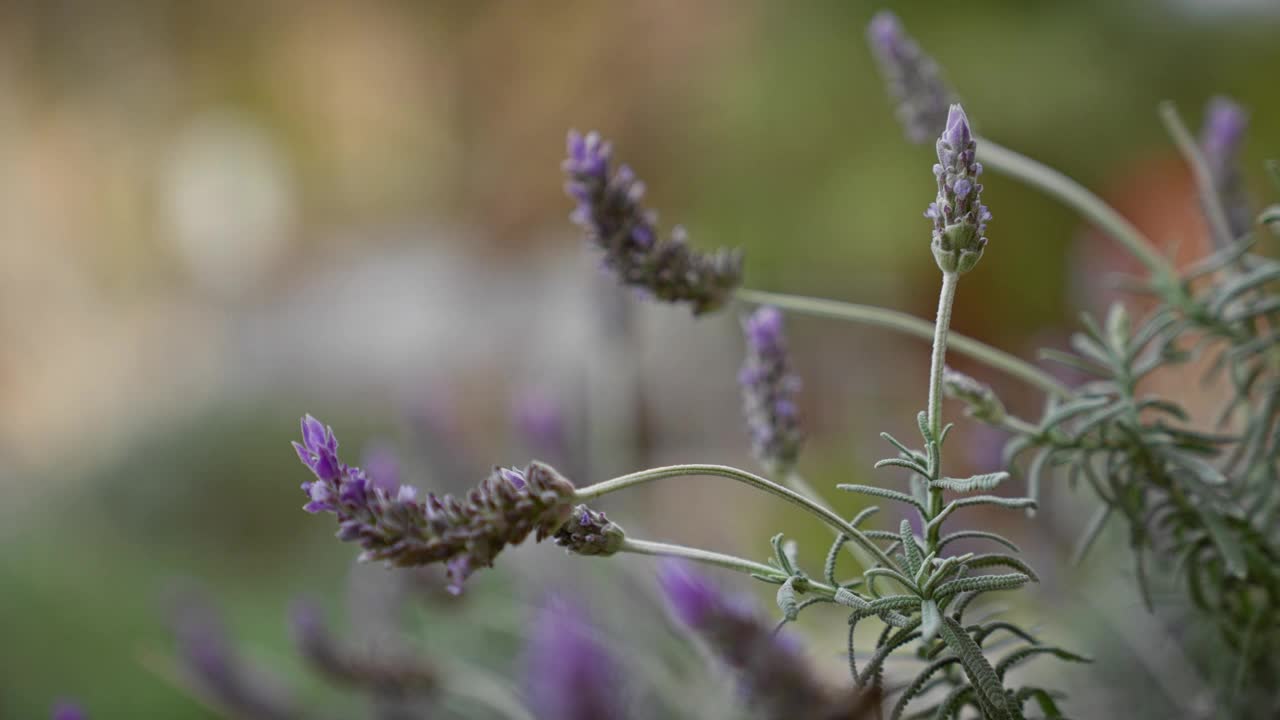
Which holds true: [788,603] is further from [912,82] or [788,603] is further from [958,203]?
[912,82]

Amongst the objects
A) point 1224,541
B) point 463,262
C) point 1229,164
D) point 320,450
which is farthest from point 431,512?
point 463,262

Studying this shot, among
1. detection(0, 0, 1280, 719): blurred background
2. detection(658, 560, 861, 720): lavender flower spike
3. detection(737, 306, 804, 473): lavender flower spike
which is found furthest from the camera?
detection(0, 0, 1280, 719): blurred background

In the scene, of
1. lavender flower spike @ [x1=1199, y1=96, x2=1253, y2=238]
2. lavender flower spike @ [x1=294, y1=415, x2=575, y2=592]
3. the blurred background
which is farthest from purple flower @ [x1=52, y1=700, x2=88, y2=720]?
lavender flower spike @ [x1=1199, y1=96, x2=1253, y2=238]

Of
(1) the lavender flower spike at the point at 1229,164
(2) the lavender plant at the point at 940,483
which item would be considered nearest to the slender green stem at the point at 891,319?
(2) the lavender plant at the point at 940,483

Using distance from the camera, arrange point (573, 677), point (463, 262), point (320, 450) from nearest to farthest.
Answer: point (320, 450) < point (573, 677) < point (463, 262)

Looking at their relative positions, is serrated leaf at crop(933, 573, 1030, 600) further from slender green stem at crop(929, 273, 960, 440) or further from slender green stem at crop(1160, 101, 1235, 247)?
slender green stem at crop(1160, 101, 1235, 247)

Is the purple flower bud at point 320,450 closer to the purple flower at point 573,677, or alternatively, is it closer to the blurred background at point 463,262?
the purple flower at point 573,677
